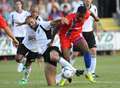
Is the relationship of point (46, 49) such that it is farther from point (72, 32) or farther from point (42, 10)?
point (42, 10)

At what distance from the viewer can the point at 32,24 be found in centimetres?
1667

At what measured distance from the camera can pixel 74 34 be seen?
17.4 meters

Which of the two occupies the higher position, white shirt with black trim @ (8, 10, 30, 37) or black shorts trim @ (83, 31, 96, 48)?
white shirt with black trim @ (8, 10, 30, 37)

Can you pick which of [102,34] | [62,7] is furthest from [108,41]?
[62,7]

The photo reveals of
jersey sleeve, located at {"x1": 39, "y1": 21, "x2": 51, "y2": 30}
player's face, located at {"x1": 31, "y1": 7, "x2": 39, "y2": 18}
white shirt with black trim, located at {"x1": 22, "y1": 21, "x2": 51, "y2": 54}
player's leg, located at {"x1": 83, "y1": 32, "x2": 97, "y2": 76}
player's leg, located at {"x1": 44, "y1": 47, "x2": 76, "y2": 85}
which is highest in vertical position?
player's face, located at {"x1": 31, "y1": 7, "x2": 39, "y2": 18}

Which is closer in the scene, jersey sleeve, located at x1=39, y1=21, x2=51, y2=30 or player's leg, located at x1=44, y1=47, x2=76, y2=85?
player's leg, located at x1=44, y1=47, x2=76, y2=85

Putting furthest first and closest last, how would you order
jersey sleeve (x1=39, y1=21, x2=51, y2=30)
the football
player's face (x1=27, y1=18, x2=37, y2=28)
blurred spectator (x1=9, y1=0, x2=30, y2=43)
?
blurred spectator (x1=9, y1=0, x2=30, y2=43) → player's face (x1=27, y1=18, x2=37, y2=28) → jersey sleeve (x1=39, y1=21, x2=51, y2=30) → the football

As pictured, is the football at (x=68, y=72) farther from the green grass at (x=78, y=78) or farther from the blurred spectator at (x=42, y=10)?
the blurred spectator at (x=42, y=10)

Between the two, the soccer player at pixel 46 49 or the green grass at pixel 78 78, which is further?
the green grass at pixel 78 78

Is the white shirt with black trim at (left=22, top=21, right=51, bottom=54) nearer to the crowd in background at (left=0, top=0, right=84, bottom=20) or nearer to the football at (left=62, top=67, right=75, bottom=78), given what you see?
the football at (left=62, top=67, right=75, bottom=78)

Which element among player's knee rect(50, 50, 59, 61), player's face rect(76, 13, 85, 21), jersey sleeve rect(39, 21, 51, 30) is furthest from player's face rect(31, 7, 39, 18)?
player's knee rect(50, 50, 59, 61)

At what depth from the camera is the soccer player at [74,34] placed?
55.3 ft

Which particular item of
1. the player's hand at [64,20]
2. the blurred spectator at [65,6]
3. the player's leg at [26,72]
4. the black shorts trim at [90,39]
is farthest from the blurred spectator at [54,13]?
the player's hand at [64,20]

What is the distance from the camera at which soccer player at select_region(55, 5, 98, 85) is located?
16.8 meters
